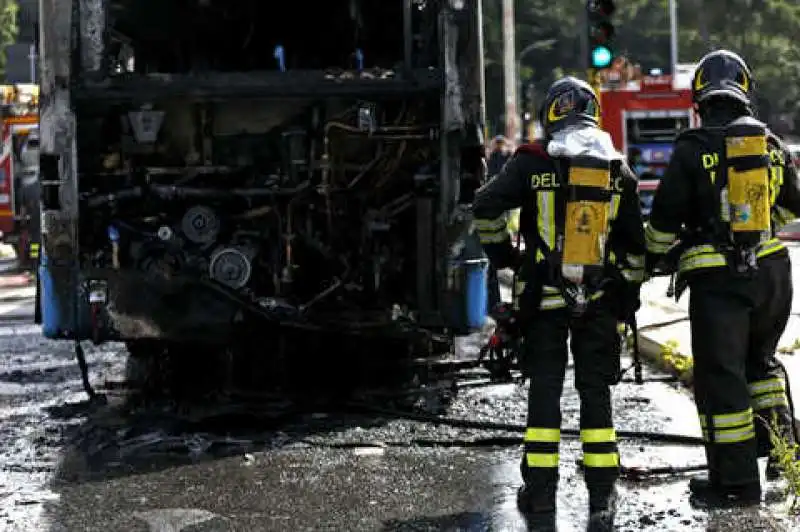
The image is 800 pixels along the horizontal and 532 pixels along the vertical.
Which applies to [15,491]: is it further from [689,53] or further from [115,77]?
[689,53]

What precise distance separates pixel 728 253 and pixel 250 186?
3210 mm

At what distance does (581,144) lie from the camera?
206 inches

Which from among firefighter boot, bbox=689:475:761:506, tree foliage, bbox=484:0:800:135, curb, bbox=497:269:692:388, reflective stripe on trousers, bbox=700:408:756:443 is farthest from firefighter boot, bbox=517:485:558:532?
tree foliage, bbox=484:0:800:135

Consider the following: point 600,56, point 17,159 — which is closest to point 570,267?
point 600,56

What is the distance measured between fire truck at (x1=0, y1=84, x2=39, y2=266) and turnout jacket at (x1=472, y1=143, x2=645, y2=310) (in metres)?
13.8

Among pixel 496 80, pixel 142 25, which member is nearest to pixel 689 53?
pixel 496 80

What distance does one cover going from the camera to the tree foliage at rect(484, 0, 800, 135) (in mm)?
50562

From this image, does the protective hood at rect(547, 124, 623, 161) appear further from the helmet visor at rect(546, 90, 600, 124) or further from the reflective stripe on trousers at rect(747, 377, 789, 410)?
the reflective stripe on trousers at rect(747, 377, 789, 410)

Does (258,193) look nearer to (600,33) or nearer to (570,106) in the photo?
(570,106)

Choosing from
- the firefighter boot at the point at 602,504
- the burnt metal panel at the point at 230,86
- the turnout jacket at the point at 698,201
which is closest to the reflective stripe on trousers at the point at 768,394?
the turnout jacket at the point at 698,201

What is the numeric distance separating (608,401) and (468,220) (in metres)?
2.03

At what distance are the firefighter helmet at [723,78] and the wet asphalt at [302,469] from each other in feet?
5.38

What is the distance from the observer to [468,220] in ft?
23.2

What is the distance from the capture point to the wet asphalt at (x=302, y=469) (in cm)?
506
